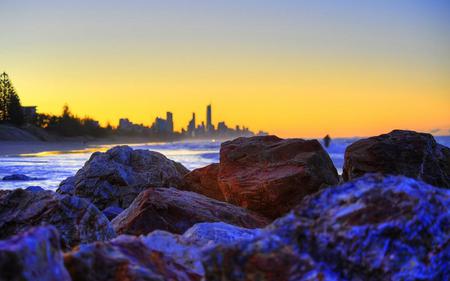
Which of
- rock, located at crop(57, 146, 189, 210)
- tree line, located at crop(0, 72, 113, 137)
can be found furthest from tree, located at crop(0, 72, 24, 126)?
rock, located at crop(57, 146, 189, 210)

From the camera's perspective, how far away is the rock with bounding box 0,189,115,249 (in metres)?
3.18

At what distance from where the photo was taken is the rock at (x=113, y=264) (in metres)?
2.05

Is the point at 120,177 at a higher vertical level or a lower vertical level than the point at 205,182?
higher

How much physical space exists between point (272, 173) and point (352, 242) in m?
3.93

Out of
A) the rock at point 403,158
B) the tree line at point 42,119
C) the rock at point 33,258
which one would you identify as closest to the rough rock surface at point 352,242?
the rock at point 33,258

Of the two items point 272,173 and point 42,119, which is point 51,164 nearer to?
point 272,173

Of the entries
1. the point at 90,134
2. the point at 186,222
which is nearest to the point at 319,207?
the point at 186,222

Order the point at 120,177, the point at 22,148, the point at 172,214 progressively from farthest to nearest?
the point at 22,148 → the point at 120,177 → the point at 172,214

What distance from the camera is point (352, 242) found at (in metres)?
1.97

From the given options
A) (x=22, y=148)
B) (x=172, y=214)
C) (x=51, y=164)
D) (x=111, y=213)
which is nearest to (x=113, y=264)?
(x=172, y=214)

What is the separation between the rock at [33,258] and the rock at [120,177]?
213 inches

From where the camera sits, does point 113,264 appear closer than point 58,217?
Yes

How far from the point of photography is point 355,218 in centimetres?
202

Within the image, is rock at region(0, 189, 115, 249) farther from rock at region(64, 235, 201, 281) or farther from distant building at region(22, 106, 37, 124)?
distant building at region(22, 106, 37, 124)
